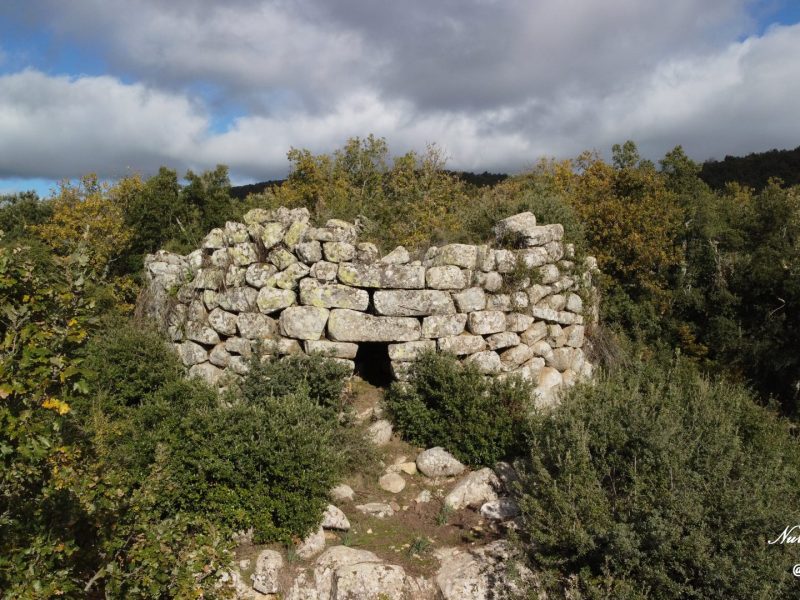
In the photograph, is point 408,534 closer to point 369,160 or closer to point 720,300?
point 720,300

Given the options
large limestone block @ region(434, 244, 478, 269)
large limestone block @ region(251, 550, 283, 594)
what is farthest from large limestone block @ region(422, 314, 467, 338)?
large limestone block @ region(251, 550, 283, 594)

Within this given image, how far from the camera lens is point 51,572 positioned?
353 cm

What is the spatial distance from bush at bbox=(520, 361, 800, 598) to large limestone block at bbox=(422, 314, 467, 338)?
199cm

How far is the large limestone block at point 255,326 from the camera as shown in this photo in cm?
888

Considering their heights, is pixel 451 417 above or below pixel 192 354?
below

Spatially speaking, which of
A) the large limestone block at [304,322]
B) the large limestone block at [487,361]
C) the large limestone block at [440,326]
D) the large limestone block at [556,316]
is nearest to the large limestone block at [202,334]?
the large limestone block at [304,322]

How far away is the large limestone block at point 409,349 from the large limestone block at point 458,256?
1.28m

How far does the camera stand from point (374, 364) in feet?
34.2

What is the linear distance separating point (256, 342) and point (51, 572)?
17.5ft

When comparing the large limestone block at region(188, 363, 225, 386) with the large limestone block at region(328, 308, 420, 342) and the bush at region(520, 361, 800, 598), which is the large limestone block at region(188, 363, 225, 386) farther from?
the bush at region(520, 361, 800, 598)

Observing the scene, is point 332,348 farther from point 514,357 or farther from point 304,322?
point 514,357

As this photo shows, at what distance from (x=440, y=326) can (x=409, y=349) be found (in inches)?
23.4

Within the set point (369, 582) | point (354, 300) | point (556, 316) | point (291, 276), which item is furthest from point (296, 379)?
point (556, 316)

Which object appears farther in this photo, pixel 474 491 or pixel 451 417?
pixel 451 417
